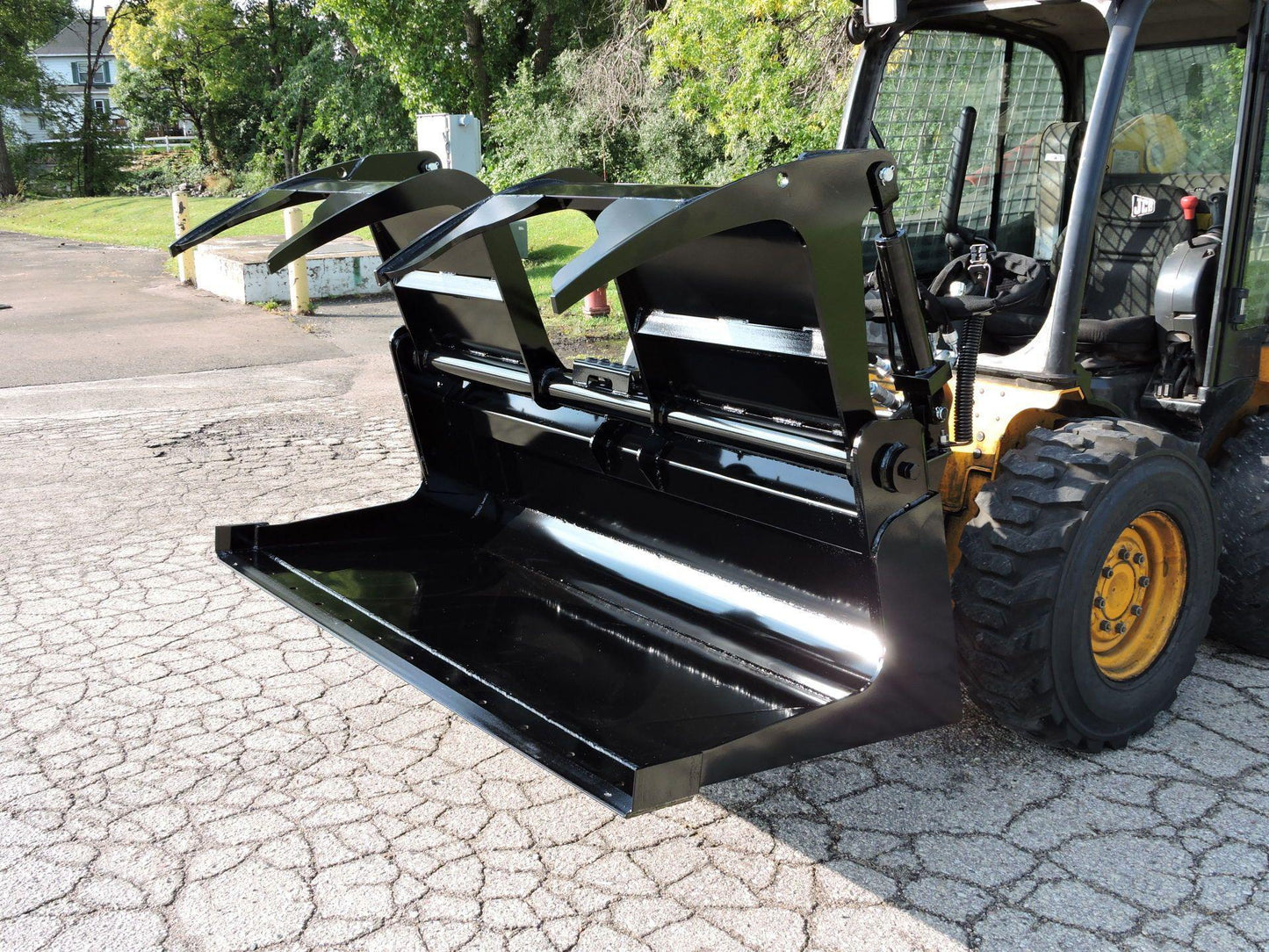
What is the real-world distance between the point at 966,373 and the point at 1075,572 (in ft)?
2.12

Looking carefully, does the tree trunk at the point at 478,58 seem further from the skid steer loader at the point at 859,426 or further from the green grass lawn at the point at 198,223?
the skid steer loader at the point at 859,426

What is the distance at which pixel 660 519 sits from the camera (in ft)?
12.7

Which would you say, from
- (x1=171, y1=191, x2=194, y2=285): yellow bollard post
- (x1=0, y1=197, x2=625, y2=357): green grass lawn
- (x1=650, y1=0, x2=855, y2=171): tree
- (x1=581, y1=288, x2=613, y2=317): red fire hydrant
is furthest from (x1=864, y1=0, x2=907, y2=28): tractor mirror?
(x1=171, y1=191, x2=194, y2=285): yellow bollard post

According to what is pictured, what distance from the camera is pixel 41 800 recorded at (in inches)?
136

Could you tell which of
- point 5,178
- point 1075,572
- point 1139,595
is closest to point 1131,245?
point 1139,595

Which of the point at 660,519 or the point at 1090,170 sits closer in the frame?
the point at 1090,170

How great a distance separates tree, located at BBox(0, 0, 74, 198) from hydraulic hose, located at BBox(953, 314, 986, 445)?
1544 inches

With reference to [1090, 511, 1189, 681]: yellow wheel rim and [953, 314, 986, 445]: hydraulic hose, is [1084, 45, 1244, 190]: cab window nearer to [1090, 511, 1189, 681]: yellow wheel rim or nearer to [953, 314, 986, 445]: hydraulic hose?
[953, 314, 986, 445]: hydraulic hose

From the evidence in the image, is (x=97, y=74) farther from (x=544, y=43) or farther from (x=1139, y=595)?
(x=1139, y=595)

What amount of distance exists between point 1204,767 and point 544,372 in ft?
7.98

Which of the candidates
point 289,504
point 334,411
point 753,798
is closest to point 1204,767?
point 753,798

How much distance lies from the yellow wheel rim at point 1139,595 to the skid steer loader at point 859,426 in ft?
0.04

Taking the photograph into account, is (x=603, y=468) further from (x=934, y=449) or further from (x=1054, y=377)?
(x=1054, y=377)

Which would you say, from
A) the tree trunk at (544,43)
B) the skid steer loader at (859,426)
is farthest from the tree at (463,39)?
the skid steer loader at (859,426)
